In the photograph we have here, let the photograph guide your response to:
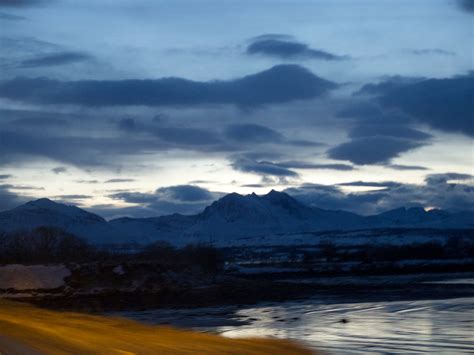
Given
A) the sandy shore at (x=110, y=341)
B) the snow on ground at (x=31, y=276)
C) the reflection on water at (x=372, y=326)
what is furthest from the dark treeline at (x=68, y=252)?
the sandy shore at (x=110, y=341)

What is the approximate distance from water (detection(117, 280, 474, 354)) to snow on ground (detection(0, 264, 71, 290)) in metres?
Result: 12.5

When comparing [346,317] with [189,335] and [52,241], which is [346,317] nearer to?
[189,335]

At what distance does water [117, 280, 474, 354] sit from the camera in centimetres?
2094

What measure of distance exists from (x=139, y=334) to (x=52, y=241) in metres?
71.9

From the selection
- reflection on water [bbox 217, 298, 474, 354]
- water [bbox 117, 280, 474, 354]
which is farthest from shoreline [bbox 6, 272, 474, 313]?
reflection on water [bbox 217, 298, 474, 354]

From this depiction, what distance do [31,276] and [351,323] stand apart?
2761 centimetres

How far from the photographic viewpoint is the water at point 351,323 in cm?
2094

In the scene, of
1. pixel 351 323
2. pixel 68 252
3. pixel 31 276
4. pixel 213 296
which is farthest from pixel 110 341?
pixel 68 252

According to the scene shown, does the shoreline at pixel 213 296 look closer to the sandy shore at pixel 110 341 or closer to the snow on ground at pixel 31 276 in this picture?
the snow on ground at pixel 31 276

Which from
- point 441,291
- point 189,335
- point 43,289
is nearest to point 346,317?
point 189,335

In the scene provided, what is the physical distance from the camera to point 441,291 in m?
47.8

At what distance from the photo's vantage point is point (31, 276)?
164 feet

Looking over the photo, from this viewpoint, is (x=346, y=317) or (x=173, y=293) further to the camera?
(x=173, y=293)

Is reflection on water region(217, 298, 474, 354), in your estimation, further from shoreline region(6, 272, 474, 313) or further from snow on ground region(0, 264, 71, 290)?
snow on ground region(0, 264, 71, 290)
